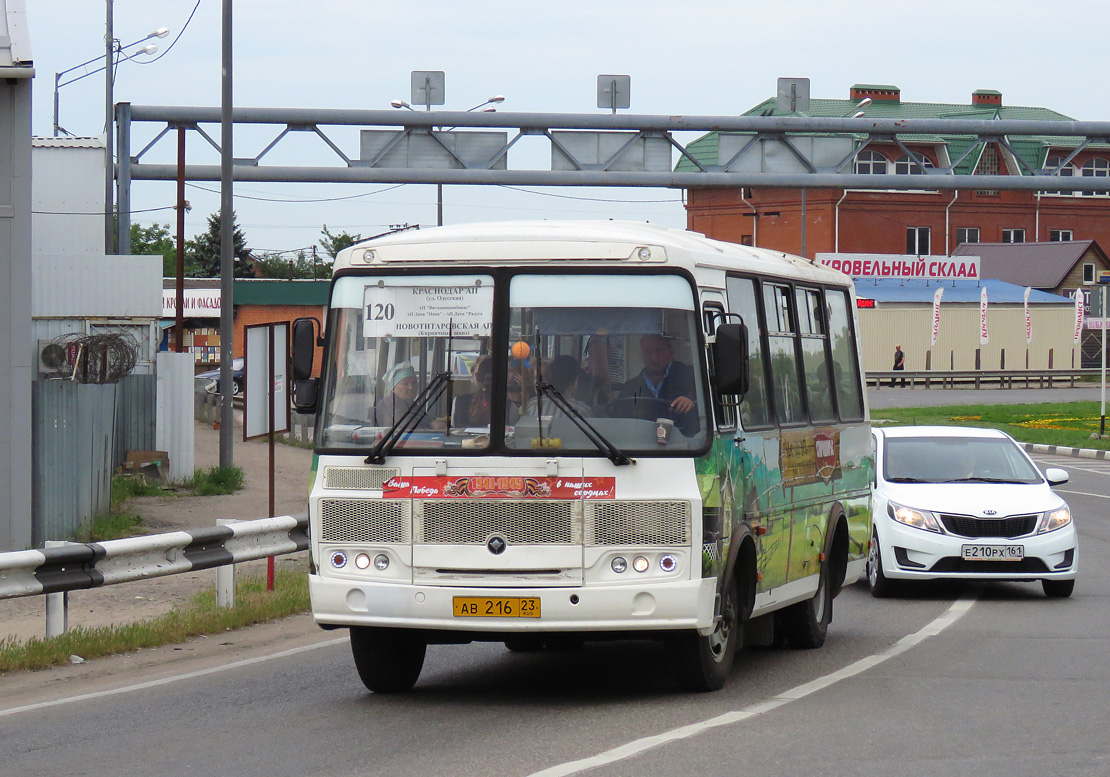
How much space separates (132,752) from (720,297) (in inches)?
158

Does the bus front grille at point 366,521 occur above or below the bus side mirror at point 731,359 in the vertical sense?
below

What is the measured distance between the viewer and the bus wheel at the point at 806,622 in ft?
36.6

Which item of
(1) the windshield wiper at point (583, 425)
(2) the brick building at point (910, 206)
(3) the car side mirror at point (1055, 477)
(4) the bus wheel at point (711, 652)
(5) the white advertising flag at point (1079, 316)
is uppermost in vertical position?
(2) the brick building at point (910, 206)

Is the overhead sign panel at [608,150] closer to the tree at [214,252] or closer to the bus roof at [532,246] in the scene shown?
the bus roof at [532,246]

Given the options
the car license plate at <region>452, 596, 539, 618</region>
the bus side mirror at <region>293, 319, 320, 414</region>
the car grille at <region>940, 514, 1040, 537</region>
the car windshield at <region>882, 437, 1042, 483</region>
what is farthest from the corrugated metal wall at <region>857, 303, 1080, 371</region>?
the car license plate at <region>452, 596, 539, 618</region>

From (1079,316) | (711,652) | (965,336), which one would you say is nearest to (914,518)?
(711,652)

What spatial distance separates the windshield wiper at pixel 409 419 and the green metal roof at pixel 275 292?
207 feet

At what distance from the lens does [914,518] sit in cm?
1393

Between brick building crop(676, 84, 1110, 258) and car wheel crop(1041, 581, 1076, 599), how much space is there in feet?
212

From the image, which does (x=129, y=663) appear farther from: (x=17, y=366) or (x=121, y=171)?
(x=121, y=171)

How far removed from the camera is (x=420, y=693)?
920cm

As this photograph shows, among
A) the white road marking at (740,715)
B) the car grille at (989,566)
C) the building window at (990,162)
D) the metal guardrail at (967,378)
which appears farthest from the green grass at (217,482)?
the building window at (990,162)

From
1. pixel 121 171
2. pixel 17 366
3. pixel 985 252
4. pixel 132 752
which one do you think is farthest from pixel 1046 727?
pixel 985 252

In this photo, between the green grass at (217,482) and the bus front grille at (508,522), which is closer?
the bus front grille at (508,522)
